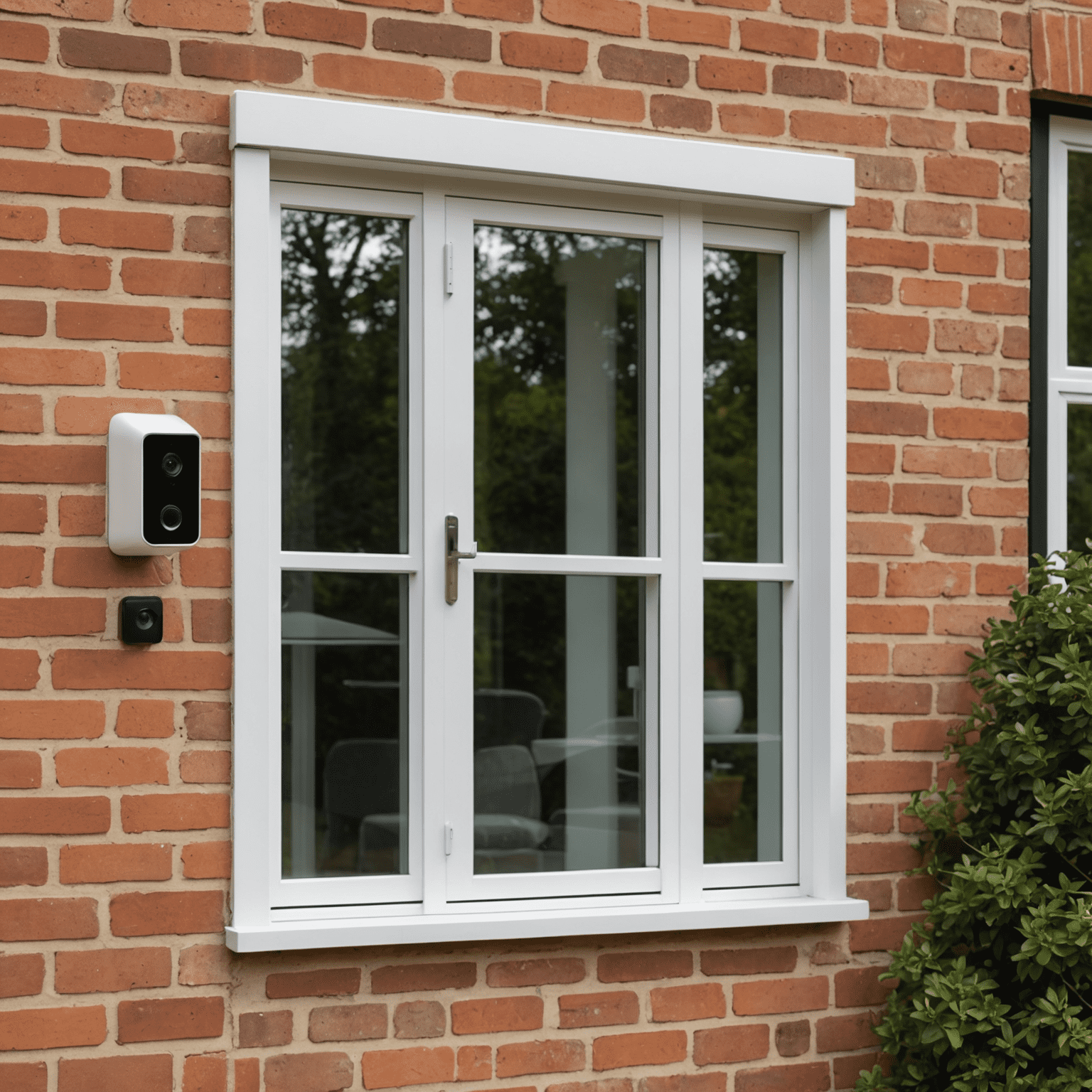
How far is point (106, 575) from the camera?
2.76 metres

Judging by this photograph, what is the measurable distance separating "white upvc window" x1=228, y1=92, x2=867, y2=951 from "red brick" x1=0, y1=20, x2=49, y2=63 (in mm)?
390

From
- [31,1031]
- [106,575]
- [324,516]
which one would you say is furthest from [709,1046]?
[324,516]

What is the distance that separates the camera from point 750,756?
3416 mm

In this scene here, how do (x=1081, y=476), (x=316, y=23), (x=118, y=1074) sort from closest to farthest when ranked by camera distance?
(x=118, y=1074) < (x=316, y=23) < (x=1081, y=476)

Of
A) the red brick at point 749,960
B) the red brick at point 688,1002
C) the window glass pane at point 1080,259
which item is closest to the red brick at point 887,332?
the window glass pane at point 1080,259

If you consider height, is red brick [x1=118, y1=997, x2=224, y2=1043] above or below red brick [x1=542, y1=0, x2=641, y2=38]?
below

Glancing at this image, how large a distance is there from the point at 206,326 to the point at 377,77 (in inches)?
26.2

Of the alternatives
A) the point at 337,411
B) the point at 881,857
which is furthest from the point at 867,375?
the point at 337,411

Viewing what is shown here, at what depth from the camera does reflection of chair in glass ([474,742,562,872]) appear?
3156mm

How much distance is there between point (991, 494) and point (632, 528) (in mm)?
1160

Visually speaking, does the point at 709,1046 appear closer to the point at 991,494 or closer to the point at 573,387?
the point at 991,494

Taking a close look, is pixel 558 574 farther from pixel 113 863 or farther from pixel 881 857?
pixel 113 863

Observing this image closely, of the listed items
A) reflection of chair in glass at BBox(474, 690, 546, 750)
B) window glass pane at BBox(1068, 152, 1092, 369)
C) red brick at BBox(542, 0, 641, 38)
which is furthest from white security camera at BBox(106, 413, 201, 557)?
window glass pane at BBox(1068, 152, 1092, 369)

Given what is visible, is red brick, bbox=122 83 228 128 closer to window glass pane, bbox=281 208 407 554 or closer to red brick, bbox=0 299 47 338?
red brick, bbox=0 299 47 338
